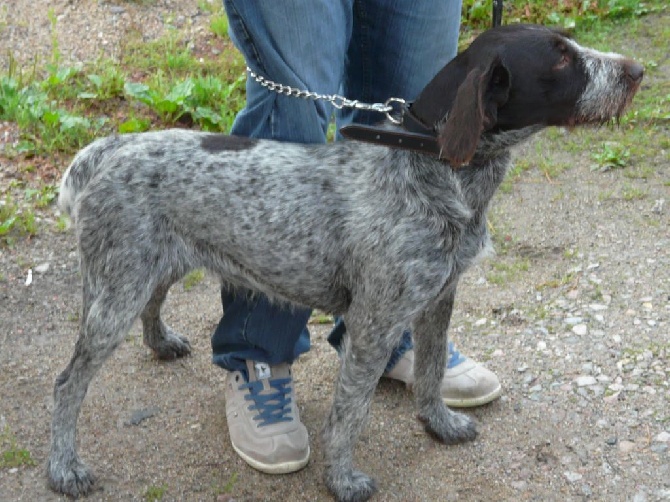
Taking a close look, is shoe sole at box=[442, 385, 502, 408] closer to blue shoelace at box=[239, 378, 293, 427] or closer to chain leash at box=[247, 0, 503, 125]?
blue shoelace at box=[239, 378, 293, 427]

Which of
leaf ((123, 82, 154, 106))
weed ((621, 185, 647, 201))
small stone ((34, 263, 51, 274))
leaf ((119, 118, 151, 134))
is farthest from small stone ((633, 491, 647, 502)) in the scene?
leaf ((123, 82, 154, 106))

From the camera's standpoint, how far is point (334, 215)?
3.61 meters

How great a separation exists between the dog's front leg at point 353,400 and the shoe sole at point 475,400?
636 mm

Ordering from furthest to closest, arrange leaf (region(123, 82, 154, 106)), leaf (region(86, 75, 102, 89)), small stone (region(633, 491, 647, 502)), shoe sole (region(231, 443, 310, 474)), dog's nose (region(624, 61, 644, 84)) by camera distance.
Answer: leaf (region(86, 75, 102, 89)) < leaf (region(123, 82, 154, 106)) < shoe sole (region(231, 443, 310, 474)) < small stone (region(633, 491, 647, 502)) < dog's nose (region(624, 61, 644, 84))

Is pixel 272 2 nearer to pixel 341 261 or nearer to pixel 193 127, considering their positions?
pixel 341 261

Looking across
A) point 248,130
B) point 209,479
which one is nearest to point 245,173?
point 248,130

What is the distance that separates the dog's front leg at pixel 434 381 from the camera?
399 cm

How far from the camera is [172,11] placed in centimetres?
798

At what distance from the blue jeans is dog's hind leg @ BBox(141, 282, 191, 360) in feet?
1.37

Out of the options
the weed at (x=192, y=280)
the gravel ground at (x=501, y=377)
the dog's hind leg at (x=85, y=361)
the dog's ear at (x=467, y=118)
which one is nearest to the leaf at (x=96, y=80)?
the gravel ground at (x=501, y=377)

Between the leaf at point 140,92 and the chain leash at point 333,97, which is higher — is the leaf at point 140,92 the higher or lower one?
the lower one

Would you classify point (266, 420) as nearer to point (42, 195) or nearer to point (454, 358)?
point (454, 358)

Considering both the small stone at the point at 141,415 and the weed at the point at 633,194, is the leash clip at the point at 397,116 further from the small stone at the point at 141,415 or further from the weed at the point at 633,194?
the weed at the point at 633,194

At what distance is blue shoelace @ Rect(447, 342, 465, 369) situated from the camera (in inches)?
172
